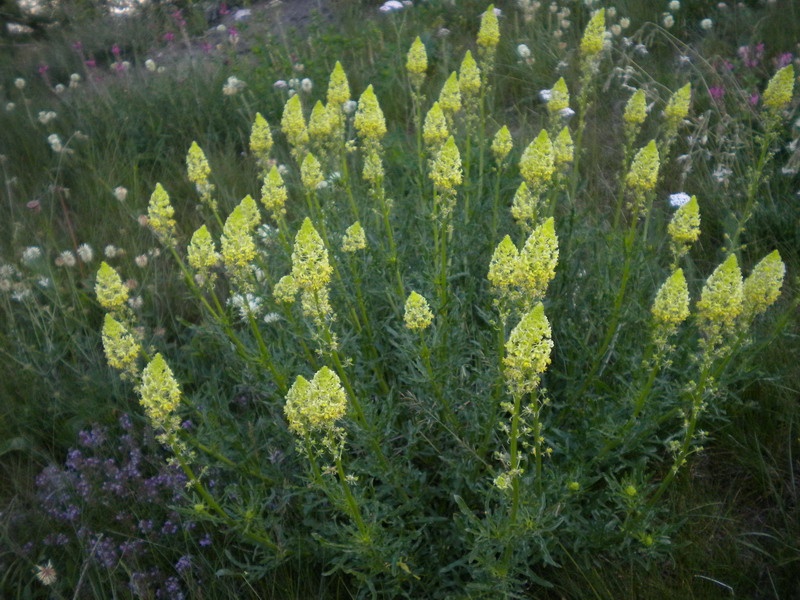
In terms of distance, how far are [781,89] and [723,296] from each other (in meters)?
1.39

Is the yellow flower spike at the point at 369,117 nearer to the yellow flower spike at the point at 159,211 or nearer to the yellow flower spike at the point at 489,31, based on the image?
the yellow flower spike at the point at 489,31

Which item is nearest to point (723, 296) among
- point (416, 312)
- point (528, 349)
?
point (528, 349)

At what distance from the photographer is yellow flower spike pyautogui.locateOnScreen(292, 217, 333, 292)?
2090 millimetres

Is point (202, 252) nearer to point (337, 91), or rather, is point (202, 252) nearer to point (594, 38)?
point (337, 91)

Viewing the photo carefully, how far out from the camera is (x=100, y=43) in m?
9.73

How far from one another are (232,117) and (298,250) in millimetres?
4877

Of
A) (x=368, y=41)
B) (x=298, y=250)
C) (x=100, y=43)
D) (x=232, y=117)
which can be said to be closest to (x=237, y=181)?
(x=232, y=117)

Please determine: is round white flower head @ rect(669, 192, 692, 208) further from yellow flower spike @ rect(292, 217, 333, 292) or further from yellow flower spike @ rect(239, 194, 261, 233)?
yellow flower spike @ rect(292, 217, 333, 292)

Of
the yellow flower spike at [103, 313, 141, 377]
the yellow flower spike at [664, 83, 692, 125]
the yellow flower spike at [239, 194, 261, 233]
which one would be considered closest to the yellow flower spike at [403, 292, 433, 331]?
the yellow flower spike at [239, 194, 261, 233]

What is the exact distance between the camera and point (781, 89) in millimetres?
2877

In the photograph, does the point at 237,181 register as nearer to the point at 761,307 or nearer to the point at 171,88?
the point at 171,88

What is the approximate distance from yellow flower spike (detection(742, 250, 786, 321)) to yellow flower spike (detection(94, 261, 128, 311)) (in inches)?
88.1

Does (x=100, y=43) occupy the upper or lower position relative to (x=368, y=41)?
lower

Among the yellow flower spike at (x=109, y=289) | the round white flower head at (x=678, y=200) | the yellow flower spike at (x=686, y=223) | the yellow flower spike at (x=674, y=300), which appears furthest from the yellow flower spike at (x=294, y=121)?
the round white flower head at (x=678, y=200)
